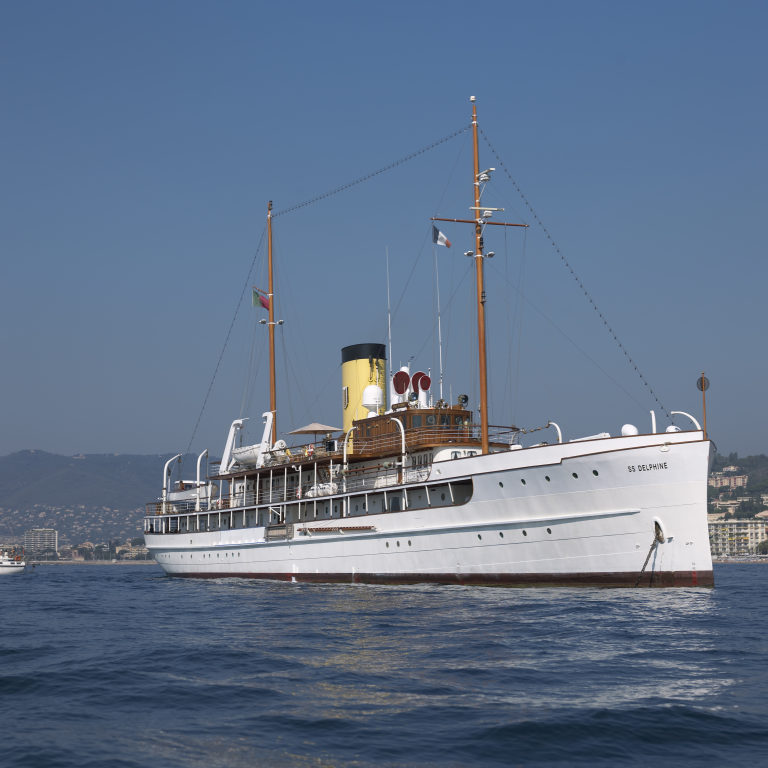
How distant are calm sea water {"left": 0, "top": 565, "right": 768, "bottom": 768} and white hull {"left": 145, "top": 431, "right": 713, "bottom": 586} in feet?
9.69

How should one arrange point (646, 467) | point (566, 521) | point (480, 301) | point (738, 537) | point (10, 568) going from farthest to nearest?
point (738, 537) → point (10, 568) → point (480, 301) → point (566, 521) → point (646, 467)

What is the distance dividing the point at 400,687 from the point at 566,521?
15288mm

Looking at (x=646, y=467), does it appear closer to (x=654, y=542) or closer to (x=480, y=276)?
(x=654, y=542)

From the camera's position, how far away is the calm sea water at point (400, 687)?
9570mm

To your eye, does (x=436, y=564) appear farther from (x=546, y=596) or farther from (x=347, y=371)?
(x=347, y=371)

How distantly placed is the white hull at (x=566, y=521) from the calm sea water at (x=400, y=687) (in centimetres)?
295

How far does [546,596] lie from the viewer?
992 inches

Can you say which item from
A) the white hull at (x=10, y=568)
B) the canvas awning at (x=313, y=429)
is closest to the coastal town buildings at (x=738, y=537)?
the white hull at (x=10, y=568)

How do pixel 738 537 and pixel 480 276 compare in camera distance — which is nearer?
pixel 480 276

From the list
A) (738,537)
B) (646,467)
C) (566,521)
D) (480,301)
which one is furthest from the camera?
(738,537)

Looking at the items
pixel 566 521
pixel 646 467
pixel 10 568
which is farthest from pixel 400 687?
pixel 10 568

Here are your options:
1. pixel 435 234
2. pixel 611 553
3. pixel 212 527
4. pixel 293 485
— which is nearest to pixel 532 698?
pixel 611 553

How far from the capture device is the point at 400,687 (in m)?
12.7

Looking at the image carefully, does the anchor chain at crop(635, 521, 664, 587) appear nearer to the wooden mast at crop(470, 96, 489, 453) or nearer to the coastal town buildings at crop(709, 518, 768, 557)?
the wooden mast at crop(470, 96, 489, 453)
